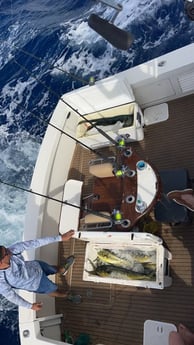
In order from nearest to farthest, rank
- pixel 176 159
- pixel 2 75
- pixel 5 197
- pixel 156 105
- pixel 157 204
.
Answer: pixel 157 204, pixel 176 159, pixel 156 105, pixel 5 197, pixel 2 75

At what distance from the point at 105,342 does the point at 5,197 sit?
398 cm

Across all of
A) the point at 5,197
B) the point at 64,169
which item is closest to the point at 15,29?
the point at 5,197

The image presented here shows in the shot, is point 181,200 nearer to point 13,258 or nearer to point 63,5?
point 13,258

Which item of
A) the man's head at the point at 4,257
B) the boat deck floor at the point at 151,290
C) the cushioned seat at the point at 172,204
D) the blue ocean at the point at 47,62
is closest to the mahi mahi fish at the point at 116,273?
the boat deck floor at the point at 151,290

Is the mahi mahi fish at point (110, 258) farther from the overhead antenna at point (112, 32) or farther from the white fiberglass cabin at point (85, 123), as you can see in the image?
the overhead antenna at point (112, 32)

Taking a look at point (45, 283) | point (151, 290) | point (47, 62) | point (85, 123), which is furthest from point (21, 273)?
point (47, 62)

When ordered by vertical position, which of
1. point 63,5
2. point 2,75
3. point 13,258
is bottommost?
point 13,258

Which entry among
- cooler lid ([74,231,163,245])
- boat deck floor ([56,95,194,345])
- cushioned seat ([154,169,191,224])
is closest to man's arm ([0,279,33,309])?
cooler lid ([74,231,163,245])

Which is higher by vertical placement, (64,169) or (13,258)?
(64,169)

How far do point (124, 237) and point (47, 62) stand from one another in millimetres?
5683

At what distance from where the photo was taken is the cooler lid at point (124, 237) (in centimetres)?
342

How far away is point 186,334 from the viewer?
10.8ft

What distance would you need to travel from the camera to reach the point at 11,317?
627cm

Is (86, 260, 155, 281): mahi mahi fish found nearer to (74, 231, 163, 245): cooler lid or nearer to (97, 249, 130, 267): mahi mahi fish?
(97, 249, 130, 267): mahi mahi fish
